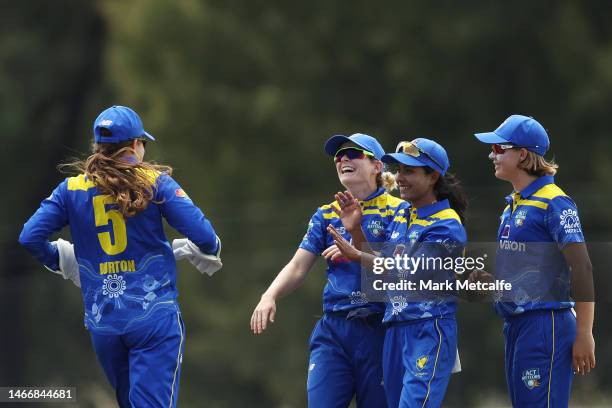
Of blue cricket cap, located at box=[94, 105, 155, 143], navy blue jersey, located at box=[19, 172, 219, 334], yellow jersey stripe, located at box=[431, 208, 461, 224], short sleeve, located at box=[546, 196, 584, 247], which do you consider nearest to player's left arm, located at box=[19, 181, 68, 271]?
navy blue jersey, located at box=[19, 172, 219, 334]

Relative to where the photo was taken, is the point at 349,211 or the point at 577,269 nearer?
the point at 577,269

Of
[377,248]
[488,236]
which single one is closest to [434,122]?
[488,236]

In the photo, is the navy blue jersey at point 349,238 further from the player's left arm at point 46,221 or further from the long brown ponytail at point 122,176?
the player's left arm at point 46,221

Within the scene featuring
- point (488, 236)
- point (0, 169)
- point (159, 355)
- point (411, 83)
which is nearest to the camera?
point (159, 355)

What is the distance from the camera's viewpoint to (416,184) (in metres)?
6.11

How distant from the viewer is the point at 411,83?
17547mm

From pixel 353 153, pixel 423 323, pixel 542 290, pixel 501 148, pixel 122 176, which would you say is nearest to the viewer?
pixel 122 176

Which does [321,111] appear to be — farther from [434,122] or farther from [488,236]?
[488,236]

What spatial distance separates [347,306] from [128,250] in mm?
1193

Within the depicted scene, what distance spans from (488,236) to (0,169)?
11164 millimetres

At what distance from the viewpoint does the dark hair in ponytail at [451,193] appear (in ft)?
20.3

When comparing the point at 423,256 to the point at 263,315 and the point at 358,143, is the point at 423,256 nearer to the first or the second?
the point at 358,143

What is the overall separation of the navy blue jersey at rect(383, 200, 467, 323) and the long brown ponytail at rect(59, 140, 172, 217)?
1305 mm

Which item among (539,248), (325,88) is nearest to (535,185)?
(539,248)
